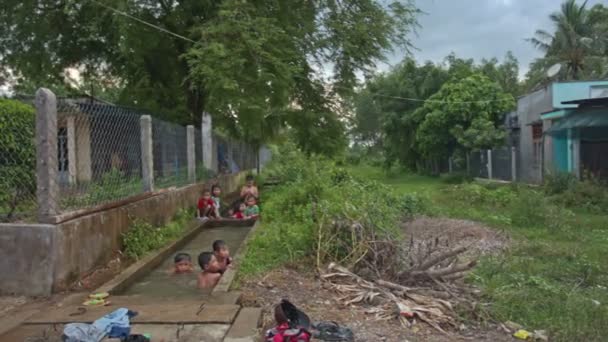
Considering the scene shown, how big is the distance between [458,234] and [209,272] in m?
4.89

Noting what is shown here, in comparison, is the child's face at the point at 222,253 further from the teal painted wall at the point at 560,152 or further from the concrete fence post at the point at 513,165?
the concrete fence post at the point at 513,165

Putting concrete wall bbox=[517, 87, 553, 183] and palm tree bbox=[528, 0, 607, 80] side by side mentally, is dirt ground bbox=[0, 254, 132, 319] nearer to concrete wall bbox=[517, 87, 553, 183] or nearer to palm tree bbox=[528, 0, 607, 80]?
concrete wall bbox=[517, 87, 553, 183]

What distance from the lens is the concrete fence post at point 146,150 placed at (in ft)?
32.0

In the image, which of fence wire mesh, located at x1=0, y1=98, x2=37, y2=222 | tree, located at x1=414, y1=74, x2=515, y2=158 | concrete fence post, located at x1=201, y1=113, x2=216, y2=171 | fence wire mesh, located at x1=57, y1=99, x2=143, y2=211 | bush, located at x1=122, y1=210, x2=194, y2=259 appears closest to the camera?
fence wire mesh, located at x1=0, y1=98, x2=37, y2=222

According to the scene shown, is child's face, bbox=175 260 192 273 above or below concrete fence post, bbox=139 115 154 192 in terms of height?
below

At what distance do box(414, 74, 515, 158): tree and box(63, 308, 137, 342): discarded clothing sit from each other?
890 inches

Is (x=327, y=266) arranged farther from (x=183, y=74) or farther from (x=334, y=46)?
(x=183, y=74)

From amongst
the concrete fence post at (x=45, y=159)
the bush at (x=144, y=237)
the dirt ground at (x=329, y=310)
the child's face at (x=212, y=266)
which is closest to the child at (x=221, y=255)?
the child's face at (x=212, y=266)

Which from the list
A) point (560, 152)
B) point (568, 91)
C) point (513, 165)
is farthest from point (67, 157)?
point (513, 165)

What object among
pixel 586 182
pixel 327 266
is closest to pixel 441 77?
pixel 586 182

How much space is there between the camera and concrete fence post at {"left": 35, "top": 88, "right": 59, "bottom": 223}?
605cm

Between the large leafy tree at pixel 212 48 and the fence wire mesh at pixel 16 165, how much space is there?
19.7 feet

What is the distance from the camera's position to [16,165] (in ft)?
22.5

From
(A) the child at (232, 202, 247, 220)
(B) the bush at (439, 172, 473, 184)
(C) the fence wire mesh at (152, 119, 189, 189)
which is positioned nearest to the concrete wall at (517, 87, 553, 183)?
(B) the bush at (439, 172, 473, 184)
